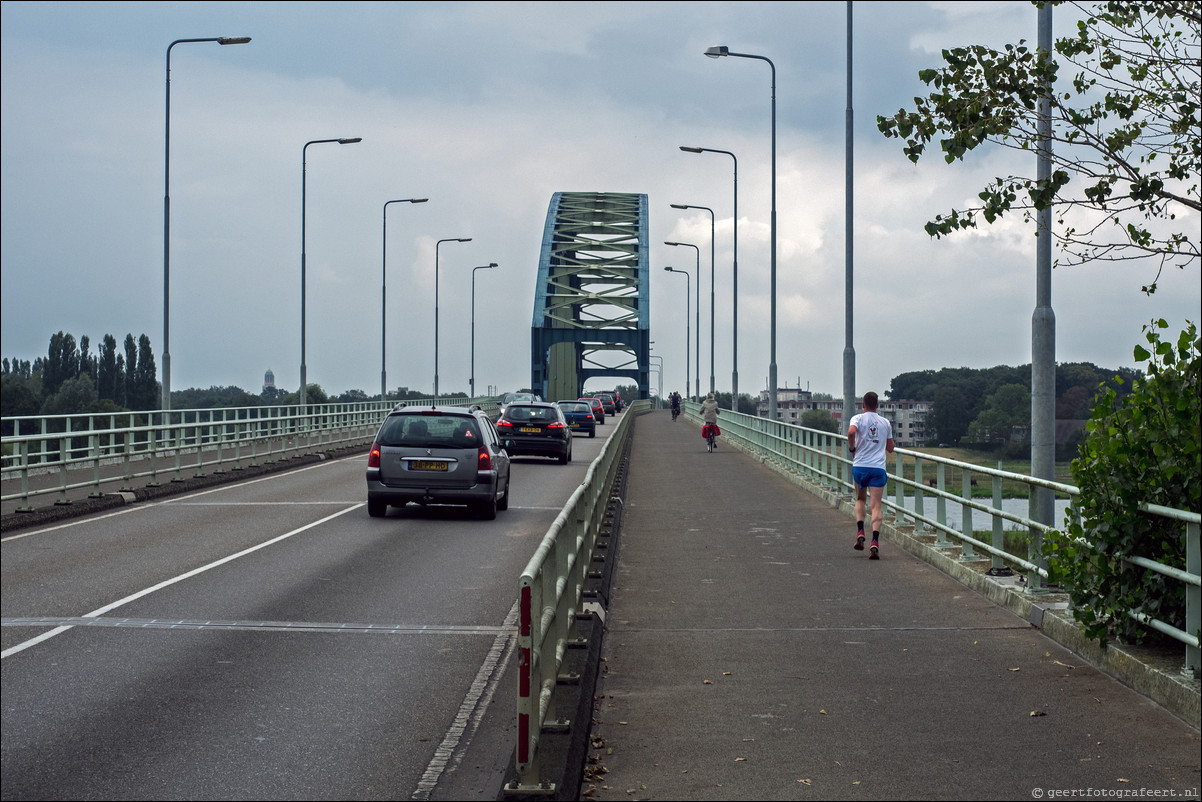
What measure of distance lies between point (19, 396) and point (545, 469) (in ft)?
57.2

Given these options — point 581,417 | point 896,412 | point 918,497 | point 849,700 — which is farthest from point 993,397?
point 581,417

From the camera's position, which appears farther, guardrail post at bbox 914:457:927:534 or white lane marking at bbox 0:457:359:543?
white lane marking at bbox 0:457:359:543

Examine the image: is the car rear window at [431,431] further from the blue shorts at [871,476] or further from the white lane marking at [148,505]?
the blue shorts at [871,476]

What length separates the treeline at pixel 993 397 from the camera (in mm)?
8672

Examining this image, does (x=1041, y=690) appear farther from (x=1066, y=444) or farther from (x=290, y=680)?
(x=290, y=680)

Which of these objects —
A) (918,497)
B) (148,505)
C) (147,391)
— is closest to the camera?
(918,497)

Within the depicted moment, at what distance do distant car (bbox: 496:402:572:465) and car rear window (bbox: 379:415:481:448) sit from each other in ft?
42.8

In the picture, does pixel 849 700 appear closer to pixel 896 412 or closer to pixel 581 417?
pixel 896 412

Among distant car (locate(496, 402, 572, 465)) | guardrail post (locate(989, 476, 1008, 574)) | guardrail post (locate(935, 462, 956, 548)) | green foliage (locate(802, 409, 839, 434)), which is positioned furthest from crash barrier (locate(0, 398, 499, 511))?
green foliage (locate(802, 409, 839, 434))

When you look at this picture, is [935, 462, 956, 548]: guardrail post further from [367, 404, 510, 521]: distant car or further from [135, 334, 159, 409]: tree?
[135, 334, 159, 409]: tree

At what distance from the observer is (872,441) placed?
1382 centimetres

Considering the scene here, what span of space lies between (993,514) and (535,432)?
2077cm

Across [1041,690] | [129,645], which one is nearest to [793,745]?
[1041,690]

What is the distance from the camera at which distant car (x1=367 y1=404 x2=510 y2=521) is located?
16719 millimetres
